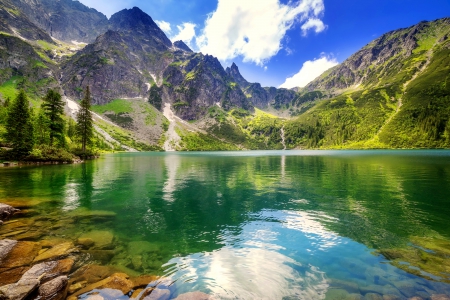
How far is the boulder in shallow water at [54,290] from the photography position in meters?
9.49

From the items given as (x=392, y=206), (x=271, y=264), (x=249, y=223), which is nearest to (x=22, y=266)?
(x=271, y=264)

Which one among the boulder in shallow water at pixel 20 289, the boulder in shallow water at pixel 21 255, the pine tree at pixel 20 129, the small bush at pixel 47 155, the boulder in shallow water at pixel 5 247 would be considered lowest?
the boulder in shallow water at pixel 21 255

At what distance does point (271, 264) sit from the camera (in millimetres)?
14352

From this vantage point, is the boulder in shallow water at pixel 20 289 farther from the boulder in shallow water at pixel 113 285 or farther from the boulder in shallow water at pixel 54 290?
the boulder in shallow water at pixel 113 285

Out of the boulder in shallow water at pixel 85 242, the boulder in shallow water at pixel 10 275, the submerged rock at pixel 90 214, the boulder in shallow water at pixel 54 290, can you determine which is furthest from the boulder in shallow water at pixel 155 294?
the submerged rock at pixel 90 214

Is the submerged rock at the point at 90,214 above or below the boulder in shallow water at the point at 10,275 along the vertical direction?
below

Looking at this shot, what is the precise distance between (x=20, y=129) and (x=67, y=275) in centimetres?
7728

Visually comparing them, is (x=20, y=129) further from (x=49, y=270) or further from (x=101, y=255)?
(x=49, y=270)

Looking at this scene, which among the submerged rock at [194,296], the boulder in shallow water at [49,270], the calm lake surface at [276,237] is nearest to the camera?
the submerged rock at [194,296]

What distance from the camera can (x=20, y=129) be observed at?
67.1 meters

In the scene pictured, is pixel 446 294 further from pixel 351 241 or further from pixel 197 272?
pixel 197 272

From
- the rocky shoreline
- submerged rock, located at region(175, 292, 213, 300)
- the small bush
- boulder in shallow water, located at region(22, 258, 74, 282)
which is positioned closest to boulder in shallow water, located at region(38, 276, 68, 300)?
the rocky shoreline

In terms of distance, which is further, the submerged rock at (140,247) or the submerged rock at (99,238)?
the submerged rock at (99,238)

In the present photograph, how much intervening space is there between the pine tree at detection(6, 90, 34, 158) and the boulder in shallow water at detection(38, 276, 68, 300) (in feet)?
255
